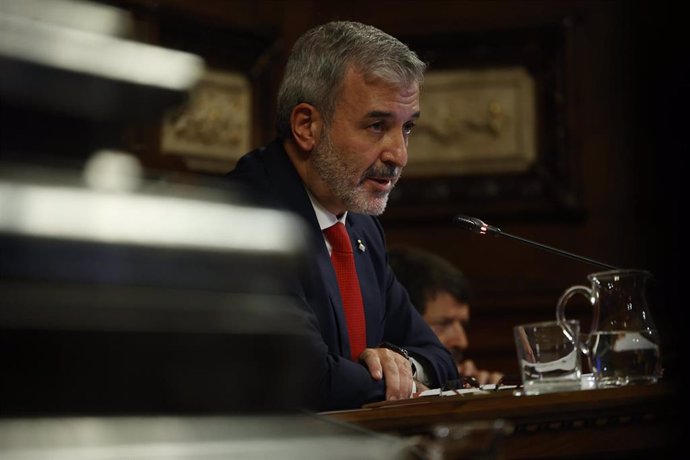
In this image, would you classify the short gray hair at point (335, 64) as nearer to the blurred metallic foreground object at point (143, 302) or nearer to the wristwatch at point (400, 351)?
the wristwatch at point (400, 351)

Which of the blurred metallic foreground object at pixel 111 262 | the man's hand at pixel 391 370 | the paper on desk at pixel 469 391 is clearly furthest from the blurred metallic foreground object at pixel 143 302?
the man's hand at pixel 391 370

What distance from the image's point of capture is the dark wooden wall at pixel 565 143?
13.0 feet

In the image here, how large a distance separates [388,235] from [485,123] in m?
0.55

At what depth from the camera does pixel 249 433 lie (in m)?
0.65

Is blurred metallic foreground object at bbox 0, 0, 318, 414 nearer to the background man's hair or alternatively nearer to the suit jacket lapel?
the suit jacket lapel

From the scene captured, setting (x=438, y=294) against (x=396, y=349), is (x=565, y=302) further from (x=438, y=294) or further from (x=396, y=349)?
(x=438, y=294)

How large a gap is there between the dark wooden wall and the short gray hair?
1.55 metres

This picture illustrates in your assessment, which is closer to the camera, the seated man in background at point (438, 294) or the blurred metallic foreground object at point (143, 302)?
the blurred metallic foreground object at point (143, 302)

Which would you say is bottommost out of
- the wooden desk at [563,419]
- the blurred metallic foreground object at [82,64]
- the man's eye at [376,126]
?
the wooden desk at [563,419]

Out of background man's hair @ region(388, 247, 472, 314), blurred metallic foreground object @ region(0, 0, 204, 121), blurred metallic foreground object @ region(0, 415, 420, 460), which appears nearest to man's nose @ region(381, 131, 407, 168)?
background man's hair @ region(388, 247, 472, 314)

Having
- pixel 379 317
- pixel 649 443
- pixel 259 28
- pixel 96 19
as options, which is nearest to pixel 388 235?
pixel 259 28

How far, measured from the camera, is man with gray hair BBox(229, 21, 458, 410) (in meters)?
2.21

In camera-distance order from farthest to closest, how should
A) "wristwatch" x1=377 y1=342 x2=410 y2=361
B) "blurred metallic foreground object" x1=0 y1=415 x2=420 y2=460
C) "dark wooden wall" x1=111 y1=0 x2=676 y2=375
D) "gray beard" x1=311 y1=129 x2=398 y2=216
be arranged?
"dark wooden wall" x1=111 y1=0 x2=676 y2=375 → "gray beard" x1=311 y1=129 x2=398 y2=216 → "wristwatch" x1=377 y1=342 x2=410 y2=361 → "blurred metallic foreground object" x1=0 y1=415 x2=420 y2=460

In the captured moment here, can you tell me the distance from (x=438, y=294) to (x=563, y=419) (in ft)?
5.52
